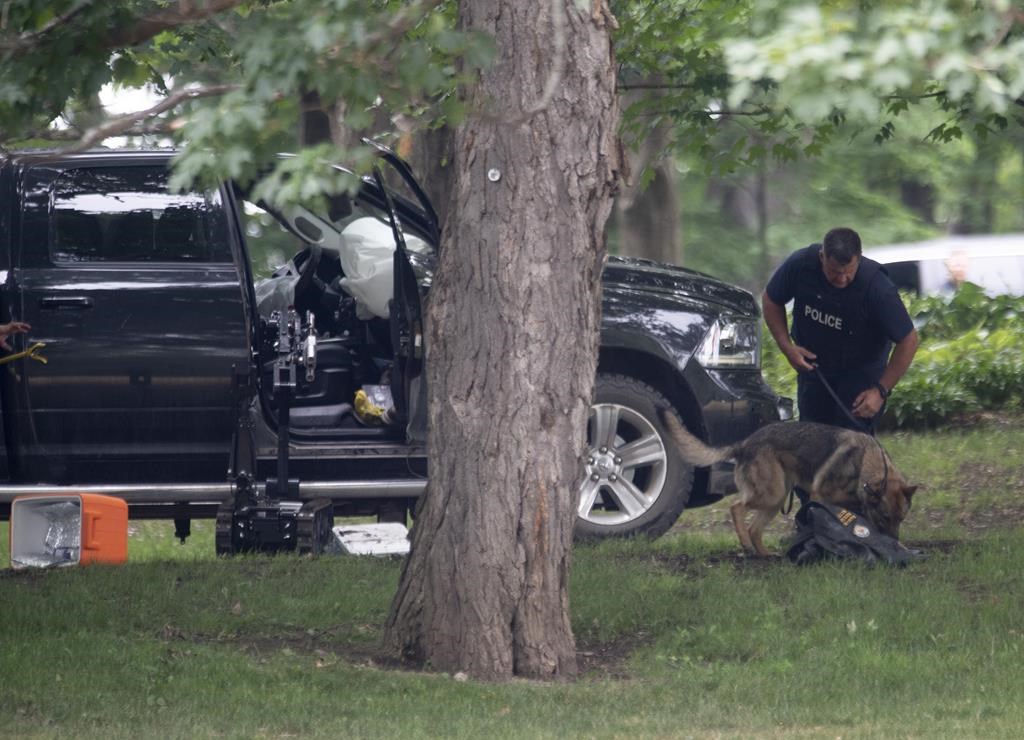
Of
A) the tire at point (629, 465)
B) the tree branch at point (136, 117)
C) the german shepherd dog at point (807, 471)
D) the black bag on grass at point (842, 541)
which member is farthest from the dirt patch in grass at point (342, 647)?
the tree branch at point (136, 117)

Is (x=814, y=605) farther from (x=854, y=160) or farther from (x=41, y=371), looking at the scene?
(x=854, y=160)

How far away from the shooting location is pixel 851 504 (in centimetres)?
817

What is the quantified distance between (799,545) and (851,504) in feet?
1.41

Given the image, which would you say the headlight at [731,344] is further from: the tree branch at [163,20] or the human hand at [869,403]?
the tree branch at [163,20]

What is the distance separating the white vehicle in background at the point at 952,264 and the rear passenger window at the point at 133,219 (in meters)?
12.8

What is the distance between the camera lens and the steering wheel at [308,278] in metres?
8.88

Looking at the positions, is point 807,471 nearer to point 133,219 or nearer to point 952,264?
point 133,219

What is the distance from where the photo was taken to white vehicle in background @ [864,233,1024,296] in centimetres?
2008

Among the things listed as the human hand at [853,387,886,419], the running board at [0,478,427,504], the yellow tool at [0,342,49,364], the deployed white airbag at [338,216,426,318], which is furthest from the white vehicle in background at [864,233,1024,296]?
the yellow tool at [0,342,49,364]

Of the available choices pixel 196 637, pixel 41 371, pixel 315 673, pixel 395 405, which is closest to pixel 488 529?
pixel 315 673

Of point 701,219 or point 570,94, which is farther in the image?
point 701,219

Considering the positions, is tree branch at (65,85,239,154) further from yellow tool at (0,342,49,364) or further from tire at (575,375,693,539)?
tire at (575,375,693,539)

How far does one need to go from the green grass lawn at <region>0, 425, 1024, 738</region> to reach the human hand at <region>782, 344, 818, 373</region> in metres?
1.09

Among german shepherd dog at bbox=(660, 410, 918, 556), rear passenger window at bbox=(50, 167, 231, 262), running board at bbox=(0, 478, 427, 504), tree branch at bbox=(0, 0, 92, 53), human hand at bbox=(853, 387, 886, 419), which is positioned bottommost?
running board at bbox=(0, 478, 427, 504)
